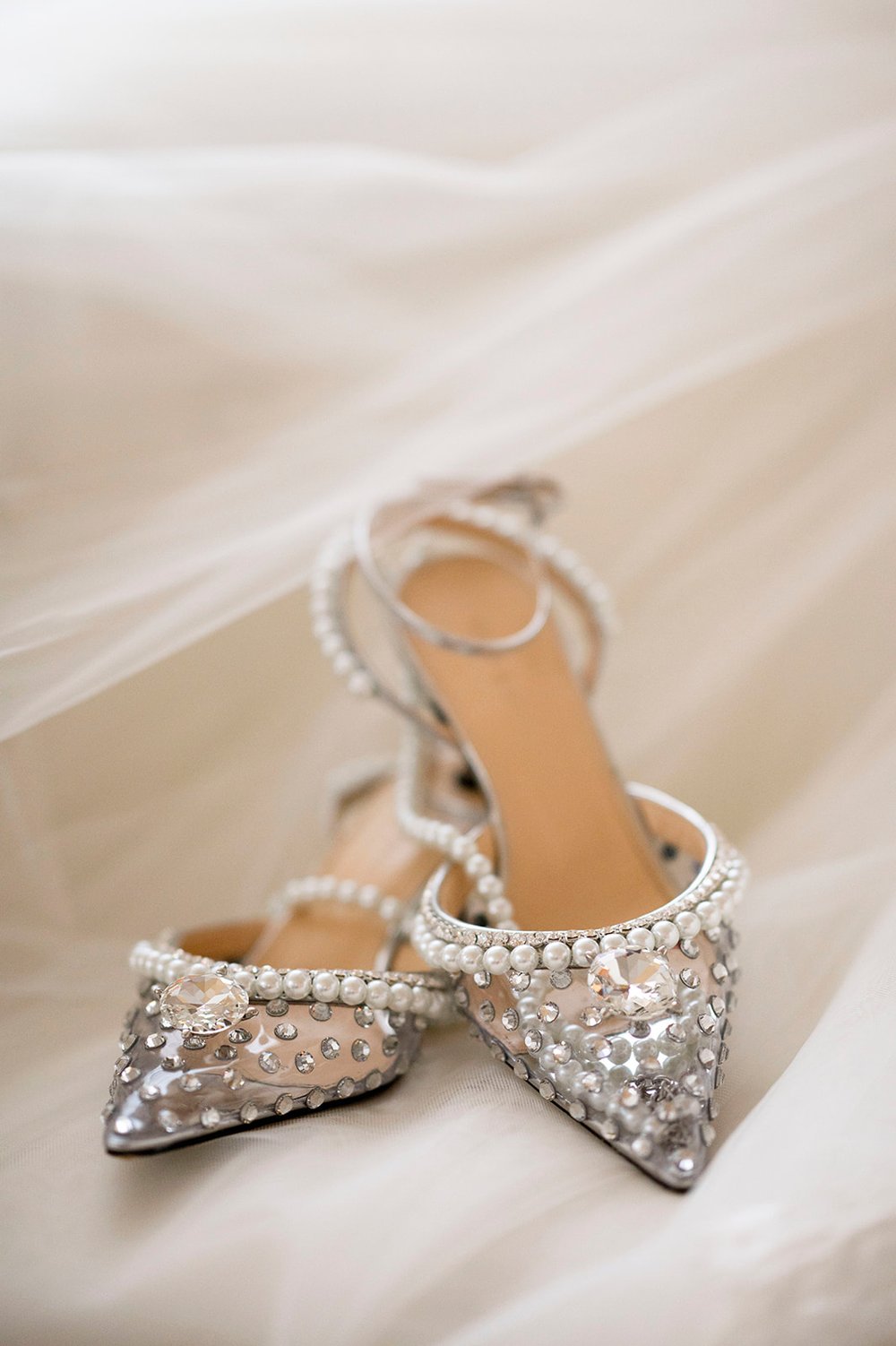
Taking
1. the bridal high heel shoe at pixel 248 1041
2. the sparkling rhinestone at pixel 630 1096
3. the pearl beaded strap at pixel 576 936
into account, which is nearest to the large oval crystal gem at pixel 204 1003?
the bridal high heel shoe at pixel 248 1041

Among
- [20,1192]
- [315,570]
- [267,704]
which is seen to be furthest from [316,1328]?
[267,704]

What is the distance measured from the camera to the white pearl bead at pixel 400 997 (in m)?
0.61

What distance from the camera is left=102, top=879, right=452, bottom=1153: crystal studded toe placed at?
0.54m

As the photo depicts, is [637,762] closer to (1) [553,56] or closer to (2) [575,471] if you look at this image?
(2) [575,471]

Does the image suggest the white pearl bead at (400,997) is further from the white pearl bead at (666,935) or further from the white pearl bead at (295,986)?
the white pearl bead at (666,935)

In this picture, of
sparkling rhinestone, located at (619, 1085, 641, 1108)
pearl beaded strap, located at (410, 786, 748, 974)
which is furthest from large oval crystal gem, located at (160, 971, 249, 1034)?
sparkling rhinestone, located at (619, 1085, 641, 1108)

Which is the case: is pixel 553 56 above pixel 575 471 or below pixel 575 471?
above

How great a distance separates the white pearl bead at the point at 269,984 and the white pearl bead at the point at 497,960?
13cm

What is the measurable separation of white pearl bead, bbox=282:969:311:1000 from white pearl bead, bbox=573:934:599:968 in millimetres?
172

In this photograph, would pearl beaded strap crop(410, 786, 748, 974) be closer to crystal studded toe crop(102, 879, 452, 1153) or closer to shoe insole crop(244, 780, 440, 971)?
crystal studded toe crop(102, 879, 452, 1153)

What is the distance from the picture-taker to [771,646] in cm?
92

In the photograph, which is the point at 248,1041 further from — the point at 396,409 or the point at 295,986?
the point at 396,409

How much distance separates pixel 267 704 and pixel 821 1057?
25.6 inches

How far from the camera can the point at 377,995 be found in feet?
1.99
